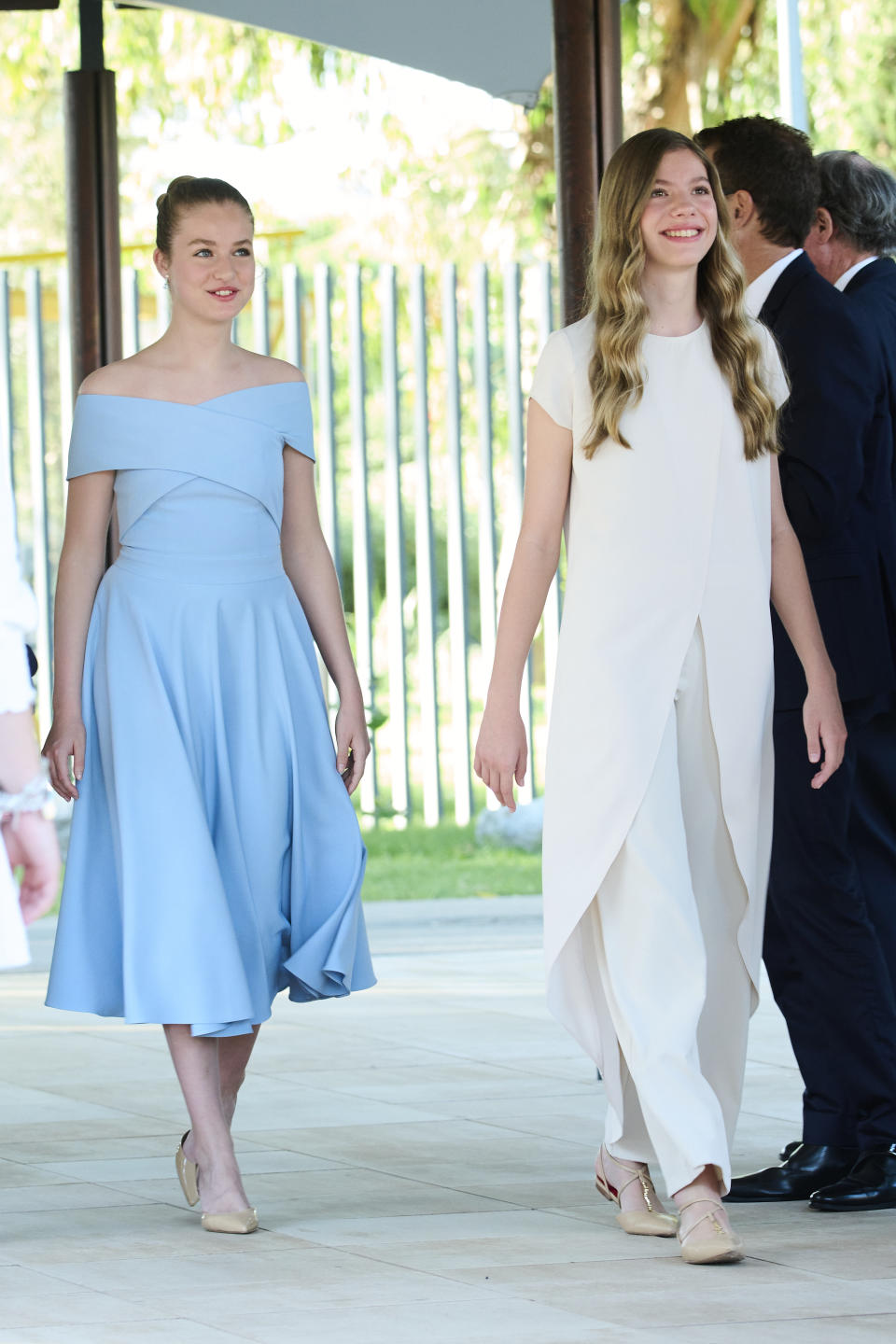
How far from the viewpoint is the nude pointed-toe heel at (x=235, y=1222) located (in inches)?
138

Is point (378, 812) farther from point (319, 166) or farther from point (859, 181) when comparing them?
point (319, 166)

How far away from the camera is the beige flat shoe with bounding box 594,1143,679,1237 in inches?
137

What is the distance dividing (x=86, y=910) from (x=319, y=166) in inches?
838

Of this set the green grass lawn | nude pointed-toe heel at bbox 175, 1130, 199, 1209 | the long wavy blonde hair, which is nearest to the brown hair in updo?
the long wavy blonde hair

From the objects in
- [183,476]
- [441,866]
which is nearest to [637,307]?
[183,476]

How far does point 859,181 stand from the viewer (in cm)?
409

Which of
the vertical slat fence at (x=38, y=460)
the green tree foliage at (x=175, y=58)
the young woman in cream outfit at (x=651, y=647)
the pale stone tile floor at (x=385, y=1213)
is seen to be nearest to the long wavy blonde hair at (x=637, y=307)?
the young woman in cream outfit at (x=651, y=647)

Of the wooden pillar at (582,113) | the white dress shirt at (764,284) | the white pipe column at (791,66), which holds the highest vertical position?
the white pipe column at (791,66)

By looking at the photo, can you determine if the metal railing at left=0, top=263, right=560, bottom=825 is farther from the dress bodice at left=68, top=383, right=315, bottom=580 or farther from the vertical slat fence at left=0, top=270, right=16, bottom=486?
the dress bodice at left=68, top=383, right=315, bottom=580

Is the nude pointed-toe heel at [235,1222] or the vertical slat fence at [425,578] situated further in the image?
the vertical slat fence at [425,578]

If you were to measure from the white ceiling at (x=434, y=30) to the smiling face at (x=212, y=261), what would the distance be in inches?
111

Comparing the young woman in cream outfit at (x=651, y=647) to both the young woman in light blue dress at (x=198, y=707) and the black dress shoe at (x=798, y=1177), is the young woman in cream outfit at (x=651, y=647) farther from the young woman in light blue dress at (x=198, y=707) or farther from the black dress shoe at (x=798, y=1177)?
the young woman in light blue dress at (x=198, y=707)

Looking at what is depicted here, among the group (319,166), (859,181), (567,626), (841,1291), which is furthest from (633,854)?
(319,166)

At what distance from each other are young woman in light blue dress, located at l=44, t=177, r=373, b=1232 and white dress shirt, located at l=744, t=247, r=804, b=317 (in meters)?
0.82
